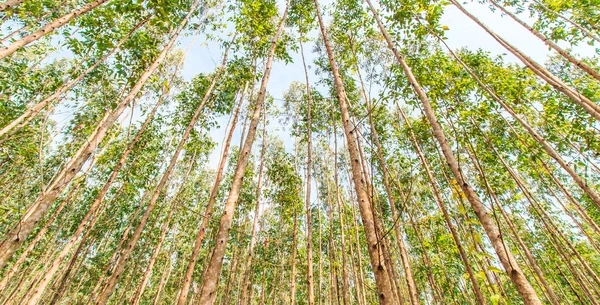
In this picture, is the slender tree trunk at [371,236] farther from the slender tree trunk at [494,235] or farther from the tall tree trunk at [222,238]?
the tall tree trunk at [222,238]

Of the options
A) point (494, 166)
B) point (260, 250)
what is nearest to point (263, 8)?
point (494, 166)

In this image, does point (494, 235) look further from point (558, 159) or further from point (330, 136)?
point (330, 136)

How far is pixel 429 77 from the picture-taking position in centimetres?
638

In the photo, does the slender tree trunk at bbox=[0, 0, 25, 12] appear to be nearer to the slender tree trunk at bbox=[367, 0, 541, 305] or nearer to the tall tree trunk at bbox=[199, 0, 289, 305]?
A: the tall tree trunk at bbox=[199, 0, 289, 305]

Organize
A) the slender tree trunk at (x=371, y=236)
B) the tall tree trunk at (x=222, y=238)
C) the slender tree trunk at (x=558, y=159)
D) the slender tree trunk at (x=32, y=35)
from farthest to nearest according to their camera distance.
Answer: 1. the slender tree trunk at (x=558, y=159)
2. the slender tree trunk at (x=32, y=35)
3. the tall tree trunk at (x=222, y=238)
4. the slender tree trunk at (x=371, y=236)

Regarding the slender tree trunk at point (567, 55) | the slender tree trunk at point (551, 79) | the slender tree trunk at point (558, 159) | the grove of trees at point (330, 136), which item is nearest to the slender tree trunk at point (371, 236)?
the grove of trees at point (330, 136)

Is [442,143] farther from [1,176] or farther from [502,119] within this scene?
[1,176]

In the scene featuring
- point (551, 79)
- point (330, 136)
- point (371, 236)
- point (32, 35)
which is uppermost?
point (330, 136)

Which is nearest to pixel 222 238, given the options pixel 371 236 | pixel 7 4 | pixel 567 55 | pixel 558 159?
pixel 371 236

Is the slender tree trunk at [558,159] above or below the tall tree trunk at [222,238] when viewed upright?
above

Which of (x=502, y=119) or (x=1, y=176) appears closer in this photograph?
(x=502, y=119)

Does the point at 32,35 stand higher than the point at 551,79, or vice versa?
the point at 32,35

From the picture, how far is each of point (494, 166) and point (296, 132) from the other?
9.00m

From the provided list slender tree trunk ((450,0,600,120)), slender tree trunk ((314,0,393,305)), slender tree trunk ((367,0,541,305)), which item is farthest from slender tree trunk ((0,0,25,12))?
slender tree trunk ((450,0,600,120))
